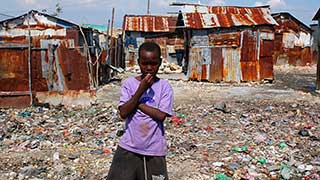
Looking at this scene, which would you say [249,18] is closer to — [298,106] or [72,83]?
[298,106]

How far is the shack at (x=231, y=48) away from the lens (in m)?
16.1

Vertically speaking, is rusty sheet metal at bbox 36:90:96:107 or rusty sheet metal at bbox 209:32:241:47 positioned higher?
rusty sheet metal at bbox 209:32:241:47

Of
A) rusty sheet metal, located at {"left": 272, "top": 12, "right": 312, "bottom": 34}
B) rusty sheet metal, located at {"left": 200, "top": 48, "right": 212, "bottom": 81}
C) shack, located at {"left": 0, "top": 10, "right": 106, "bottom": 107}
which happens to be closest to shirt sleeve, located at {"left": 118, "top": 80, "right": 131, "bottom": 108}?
shack, located at {"left": 0, "top": 10, "right": 106, "bottom": 107}

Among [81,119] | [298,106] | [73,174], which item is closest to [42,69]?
[81,119]

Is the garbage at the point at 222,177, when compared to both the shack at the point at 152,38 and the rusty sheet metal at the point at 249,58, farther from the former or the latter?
the shack at the point at 152,38

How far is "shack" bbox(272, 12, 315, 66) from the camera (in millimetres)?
26684

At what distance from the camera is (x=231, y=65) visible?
52.9 ft

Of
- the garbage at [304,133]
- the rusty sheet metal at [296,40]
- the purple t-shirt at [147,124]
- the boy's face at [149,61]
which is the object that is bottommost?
the garbage at [304,133]

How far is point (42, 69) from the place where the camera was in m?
8.73

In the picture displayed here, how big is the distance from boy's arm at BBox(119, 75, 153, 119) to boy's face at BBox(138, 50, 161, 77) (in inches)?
3.1

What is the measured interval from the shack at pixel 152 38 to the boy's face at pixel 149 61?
22.2 metres

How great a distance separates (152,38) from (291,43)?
991cm

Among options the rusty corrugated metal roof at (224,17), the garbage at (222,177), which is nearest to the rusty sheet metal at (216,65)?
the rusty corrugated metal roof at (224,17)

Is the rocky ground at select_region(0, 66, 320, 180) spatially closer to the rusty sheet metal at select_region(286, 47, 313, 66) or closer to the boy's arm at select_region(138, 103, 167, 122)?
the boy's arm at select_region(138, 103, 167, 122)
